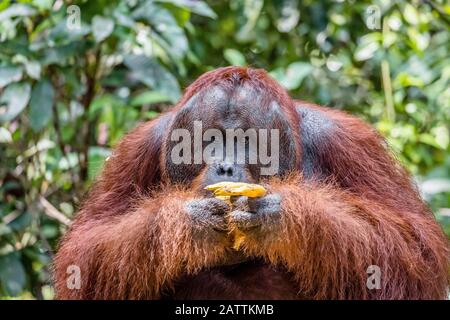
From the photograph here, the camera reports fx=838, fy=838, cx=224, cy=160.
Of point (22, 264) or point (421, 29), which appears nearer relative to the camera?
point (22, 264)

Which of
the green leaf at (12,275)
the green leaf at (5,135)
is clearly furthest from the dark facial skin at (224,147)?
the green leaf at (5,135)

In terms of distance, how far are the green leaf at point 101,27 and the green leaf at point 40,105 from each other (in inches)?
19.8

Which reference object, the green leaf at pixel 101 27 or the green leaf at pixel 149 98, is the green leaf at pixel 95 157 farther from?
the green leaf at pixel 101 27

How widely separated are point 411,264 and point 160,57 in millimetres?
2539

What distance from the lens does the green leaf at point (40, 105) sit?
5.02 meters

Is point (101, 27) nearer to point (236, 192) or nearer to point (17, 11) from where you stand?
point (17, 11)

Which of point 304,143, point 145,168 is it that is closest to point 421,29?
point 304,143

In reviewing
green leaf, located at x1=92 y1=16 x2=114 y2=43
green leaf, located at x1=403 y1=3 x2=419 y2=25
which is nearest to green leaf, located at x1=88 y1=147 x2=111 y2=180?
green leaf, located at x1=92 y1=16 x2=114 y2=43

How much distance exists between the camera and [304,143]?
159 inches
